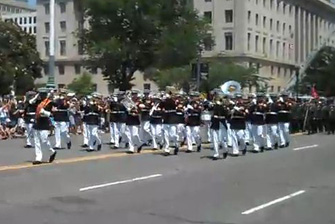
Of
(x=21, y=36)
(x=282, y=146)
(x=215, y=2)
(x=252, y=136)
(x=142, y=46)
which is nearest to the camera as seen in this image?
(x=252, y=136)

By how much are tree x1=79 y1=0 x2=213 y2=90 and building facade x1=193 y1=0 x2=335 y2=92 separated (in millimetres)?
33021

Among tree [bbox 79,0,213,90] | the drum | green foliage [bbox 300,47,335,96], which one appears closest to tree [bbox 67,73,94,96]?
green foliage [bbox 300,47,335,96]

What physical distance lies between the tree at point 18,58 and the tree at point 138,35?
85.1 feet

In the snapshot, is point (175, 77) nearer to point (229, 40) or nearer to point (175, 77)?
point (175, 77)

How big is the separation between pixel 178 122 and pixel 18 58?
67181mm

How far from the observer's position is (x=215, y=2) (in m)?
98.7

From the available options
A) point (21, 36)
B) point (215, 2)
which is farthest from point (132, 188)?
point (215, 2)

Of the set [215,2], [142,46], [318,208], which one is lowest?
[318,208]

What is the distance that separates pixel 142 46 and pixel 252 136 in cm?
2769

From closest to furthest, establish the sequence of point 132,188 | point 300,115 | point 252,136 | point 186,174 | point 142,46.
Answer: point 132,188
point 186,174
point 252,136
point 300,115
point 142,46

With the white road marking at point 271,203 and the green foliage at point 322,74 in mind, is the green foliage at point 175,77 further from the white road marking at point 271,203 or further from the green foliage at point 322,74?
the white road marking at point 271,203

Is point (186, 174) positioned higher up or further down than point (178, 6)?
further down

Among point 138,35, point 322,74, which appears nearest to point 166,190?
point 138,35

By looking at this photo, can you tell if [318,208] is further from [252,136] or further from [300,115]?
[300,115]
